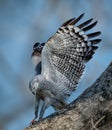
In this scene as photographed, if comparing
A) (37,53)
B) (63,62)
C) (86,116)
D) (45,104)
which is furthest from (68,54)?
(86,116)

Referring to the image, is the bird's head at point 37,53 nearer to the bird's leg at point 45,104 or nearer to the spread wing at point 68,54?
the spread wing at point 68,54

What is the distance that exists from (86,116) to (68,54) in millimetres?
2210

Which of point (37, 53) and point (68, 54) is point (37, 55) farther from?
point (68, 54)

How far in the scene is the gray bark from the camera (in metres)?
6.10

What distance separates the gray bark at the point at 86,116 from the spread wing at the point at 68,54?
5.22 feet

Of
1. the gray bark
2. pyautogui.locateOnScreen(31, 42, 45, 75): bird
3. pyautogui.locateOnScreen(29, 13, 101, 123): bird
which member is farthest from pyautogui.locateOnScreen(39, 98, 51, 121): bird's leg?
the gray bark

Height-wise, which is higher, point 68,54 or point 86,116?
point 68,54

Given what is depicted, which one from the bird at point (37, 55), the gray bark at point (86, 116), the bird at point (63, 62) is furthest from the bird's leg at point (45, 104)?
the gray bark at point (86, 116)

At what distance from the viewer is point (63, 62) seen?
8383mm

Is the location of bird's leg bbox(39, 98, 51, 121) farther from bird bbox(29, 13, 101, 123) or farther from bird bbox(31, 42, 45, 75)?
bird bbox(31, 42, 45, 75)

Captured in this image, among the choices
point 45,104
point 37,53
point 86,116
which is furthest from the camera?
point 37,53

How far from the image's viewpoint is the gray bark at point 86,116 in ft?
20.0

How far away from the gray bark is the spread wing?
1.59 meters

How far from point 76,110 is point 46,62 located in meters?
1.97
